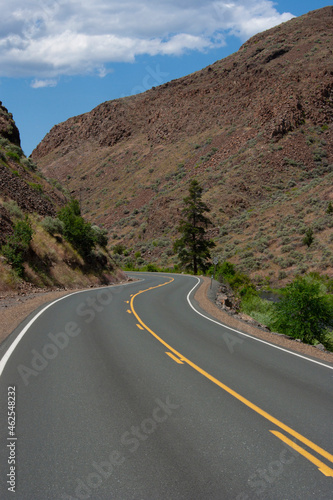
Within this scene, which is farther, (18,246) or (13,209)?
(13,209)

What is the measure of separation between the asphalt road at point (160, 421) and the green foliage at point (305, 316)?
7.20 metres

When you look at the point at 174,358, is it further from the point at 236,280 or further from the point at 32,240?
the point at 236,280

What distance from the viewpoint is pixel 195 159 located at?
270 ft

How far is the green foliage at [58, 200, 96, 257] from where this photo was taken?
3033 cm

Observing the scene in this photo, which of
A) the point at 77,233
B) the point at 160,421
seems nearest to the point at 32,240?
the point at 77,233

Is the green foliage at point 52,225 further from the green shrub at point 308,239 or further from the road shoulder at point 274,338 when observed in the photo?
the green shrub at point 308,239

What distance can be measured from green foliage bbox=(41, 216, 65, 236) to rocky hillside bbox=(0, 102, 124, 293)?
2.8 inches

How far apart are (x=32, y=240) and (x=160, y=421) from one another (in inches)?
887

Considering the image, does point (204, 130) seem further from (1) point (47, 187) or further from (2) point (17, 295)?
(2) point (17, 295)

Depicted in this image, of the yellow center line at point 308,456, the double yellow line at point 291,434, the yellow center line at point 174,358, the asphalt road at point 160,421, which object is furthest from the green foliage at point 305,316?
the yellow center line at point 308,456

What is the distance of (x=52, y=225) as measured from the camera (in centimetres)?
2919

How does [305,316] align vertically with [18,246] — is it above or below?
below

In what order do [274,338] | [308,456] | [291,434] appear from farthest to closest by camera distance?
[274,338], [291,434], [308,456]

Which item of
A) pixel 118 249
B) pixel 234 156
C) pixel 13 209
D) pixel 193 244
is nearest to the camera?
pixel 13 209
